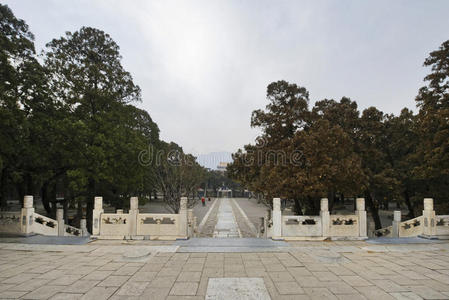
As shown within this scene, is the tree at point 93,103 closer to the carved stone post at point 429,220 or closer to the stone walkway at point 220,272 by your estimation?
the stone walkway at point 220,272

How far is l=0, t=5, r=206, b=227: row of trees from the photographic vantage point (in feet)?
32.0

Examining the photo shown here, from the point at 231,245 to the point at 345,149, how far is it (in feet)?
20.6

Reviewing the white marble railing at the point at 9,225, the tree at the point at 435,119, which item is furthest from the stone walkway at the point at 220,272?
the tree at the point at 435,119

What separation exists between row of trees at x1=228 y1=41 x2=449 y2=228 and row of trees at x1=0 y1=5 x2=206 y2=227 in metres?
6.79

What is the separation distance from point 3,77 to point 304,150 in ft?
40.6

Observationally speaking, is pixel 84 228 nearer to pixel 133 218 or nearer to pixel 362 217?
pixel 133 218

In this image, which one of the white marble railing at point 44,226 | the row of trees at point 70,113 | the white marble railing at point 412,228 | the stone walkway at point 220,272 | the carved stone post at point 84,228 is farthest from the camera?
the carved stone post at point 84,228

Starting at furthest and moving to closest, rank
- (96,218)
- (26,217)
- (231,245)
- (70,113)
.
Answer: (70,113) < (26,217) < (96,218) < (231,245)

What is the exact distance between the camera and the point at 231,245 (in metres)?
7.01

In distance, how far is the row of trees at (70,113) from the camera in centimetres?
976

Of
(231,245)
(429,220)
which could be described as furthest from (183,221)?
(429,220)

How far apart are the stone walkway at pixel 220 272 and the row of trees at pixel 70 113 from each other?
4831 mm

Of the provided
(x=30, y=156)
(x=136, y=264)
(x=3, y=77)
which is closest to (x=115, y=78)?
(x=3, y=77)

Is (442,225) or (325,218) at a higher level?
(325,218)
